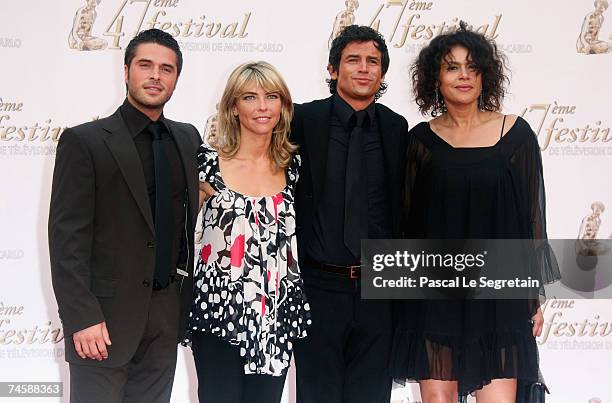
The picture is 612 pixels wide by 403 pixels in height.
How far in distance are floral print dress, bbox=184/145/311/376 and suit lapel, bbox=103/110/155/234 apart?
22 centimetres

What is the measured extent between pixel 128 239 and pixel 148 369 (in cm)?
44

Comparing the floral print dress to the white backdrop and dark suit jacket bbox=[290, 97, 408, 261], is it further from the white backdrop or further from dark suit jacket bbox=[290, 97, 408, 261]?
the white backdrop

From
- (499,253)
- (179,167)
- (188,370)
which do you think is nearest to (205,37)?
(179,167)

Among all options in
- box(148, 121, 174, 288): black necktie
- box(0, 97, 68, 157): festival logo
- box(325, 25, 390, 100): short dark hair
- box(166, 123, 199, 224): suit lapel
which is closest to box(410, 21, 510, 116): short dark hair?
box(325, 25, 390, 100): short dark hair

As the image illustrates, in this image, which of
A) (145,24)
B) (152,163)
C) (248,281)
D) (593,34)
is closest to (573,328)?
(593,34)

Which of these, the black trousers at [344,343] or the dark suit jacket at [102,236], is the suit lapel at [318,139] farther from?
the dark suit jacket at [102,236]

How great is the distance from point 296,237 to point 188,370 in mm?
1486

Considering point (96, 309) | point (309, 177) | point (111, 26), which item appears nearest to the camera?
point (96, 309)

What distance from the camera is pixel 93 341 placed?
1.96 metres

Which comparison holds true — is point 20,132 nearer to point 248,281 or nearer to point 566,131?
point 248,281

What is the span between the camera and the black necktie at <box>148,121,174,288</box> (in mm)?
2045

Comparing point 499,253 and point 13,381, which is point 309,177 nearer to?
point 499,253

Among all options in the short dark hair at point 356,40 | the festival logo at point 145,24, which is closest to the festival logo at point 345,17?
the festival logo at point 145,24

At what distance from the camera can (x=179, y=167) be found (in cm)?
214
